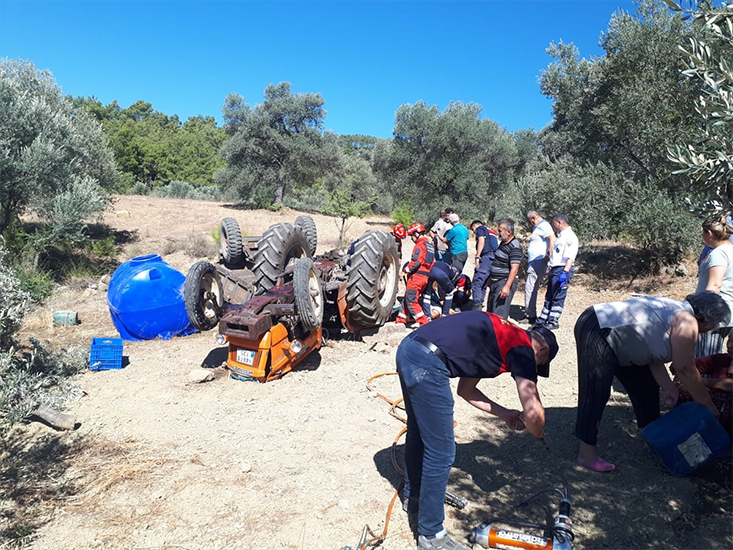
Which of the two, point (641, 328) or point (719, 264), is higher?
point (719, 264)

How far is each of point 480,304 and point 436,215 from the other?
13613 millimetres

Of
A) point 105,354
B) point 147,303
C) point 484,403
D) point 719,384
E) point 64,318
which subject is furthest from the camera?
point 64,318

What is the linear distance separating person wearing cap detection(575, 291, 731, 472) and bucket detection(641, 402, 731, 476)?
113 mm

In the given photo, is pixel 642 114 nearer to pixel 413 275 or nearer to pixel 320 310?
pixel 413 275

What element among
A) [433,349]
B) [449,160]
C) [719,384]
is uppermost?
[449,160]

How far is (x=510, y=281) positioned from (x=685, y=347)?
3.98 m

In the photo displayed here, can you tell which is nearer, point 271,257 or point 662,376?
point 662,376

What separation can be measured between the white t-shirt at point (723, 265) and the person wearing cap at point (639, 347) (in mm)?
908

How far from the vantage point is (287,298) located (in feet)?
18.5

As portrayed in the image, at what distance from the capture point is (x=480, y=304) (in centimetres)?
794

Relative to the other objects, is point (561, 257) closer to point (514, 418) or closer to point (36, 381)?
point (514, 418)

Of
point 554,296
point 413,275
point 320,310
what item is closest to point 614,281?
point 554,296

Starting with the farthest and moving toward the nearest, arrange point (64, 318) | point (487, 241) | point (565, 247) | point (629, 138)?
point (629, 138) < point (64, 318) < point (487, 241) < point (565, 247)

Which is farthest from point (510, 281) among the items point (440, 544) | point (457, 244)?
point (440, 544)
